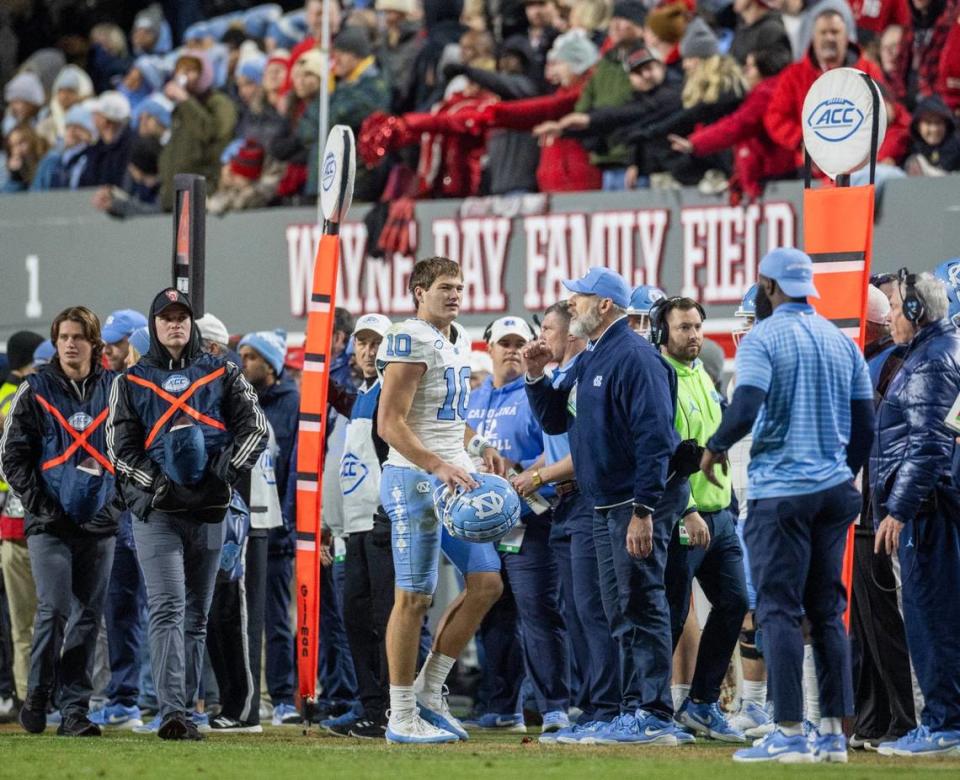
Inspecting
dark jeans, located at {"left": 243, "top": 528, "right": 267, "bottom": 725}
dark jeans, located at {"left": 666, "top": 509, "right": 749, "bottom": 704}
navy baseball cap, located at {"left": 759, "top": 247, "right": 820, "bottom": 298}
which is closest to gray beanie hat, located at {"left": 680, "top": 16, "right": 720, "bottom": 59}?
dark jeans, located at {"left": 243, "top": 528, "right": 267, "bottom": 725}

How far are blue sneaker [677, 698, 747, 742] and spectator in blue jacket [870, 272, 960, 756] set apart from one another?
42.2 inches

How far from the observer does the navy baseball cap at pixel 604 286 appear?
365 inches

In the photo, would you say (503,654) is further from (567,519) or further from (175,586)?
(175,586)

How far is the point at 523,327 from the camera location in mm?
11180

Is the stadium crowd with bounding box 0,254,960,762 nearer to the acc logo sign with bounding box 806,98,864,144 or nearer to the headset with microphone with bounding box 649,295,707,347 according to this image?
the headset with microphone with bounding box 649,295,707,347

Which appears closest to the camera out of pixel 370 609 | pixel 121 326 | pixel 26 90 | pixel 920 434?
pixel 920 434

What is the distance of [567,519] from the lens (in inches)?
400

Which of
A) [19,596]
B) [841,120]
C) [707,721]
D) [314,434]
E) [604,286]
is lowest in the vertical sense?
[707,721]

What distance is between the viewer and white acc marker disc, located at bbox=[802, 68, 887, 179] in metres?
9.29

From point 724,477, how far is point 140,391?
299 cm

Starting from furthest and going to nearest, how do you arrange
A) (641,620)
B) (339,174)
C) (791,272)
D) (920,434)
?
1. (339,174)
2. (641,620)
3. (920,434)
4. (791,272)

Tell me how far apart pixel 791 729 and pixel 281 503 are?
4974 millimetres

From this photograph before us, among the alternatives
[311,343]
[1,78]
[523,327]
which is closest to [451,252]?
[523,327]

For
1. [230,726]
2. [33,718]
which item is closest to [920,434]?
[230,726]
